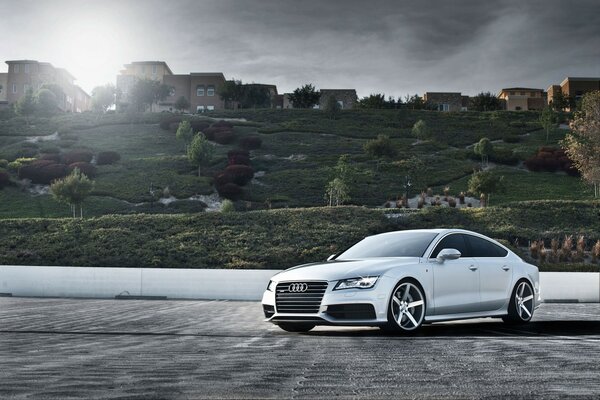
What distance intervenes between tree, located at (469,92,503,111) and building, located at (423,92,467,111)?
10.3 metres

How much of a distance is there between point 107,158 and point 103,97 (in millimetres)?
42194

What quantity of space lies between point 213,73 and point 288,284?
10755cm

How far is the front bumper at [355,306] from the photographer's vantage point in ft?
34.5

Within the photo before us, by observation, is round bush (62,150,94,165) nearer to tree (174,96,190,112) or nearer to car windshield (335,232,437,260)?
tree (174,96,190,112)

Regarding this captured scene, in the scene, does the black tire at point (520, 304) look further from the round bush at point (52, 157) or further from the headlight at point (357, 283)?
the round bush at point (52, 157)

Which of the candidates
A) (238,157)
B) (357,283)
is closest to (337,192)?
(238,157)

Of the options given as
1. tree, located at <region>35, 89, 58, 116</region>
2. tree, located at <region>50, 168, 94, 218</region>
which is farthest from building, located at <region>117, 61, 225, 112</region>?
tree, located at <region>50, 168, 94, 218</region>

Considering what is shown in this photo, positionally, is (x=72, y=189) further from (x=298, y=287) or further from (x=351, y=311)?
(x=351, y=311)

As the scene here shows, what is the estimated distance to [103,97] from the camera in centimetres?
10125

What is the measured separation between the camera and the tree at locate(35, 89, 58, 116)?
9112cm

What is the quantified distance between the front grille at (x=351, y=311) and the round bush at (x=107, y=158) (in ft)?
174

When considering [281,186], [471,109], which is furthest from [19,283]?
[471,109]

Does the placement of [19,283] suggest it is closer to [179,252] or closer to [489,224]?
[179,252]

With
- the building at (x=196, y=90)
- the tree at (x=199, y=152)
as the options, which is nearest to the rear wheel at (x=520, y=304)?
the tree at (x=199, y=152)
